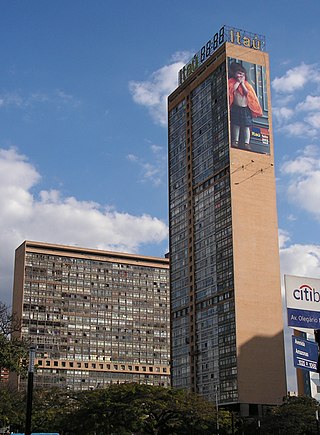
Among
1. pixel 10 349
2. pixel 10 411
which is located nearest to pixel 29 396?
pixel 10 349

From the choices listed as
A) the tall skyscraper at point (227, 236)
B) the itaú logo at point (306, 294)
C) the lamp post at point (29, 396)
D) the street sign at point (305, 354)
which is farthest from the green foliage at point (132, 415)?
the lamp post at point (29, 396)

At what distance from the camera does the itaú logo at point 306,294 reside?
156 ft

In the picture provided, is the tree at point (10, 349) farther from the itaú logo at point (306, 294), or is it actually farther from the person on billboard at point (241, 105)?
the person on billboard at point (241, 105)

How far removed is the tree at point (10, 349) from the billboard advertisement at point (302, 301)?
20244mm

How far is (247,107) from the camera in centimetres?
13975

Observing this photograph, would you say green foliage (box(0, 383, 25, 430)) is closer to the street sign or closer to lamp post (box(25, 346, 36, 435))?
lamp post (box(25, 346, 36, 435))

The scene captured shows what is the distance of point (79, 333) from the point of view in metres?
198

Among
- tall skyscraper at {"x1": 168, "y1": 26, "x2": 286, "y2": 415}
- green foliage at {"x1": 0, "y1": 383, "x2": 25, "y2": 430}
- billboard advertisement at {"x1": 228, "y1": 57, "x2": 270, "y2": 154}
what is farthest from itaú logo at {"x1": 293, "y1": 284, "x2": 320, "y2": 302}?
billboard advertisement at {"x1": 228, "y1": 57, "x2": 270, "y2": 154}

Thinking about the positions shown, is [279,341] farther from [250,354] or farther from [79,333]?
[79,333]

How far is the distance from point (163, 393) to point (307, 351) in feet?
176

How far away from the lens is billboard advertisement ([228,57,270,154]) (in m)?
138

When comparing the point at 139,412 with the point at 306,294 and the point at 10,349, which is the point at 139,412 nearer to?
the point at 10,349

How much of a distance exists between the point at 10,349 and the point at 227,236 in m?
83.6

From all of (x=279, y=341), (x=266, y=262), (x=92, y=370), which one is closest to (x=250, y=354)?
(x=279, y=341)
